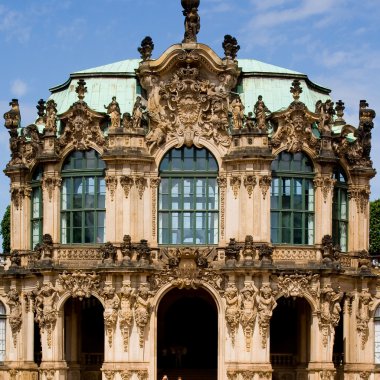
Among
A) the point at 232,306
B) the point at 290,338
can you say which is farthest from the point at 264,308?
the point at 290,338

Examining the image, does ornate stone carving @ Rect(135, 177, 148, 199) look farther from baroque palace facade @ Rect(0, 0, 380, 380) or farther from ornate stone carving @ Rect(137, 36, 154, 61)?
ornate stone carving @ Rect(137, 36, 154, 61)

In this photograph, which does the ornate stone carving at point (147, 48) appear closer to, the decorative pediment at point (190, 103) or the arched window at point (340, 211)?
the decorative pediment at point (190, 103)

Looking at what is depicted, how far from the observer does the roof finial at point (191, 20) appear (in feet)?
226

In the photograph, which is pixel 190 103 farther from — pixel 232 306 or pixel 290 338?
pixel 290 338

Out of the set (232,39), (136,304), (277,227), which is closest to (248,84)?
(232,39)

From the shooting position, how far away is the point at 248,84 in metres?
70.9

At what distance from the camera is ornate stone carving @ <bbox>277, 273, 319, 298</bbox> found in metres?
67.1

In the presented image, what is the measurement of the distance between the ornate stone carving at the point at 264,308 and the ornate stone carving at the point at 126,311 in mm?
5808

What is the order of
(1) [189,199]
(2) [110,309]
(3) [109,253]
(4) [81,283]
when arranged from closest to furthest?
1. (2) [110,309]
2. (3) [109,253]
3. (4) [81,283]
4. (1) [189,199]

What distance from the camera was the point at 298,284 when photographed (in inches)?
2648

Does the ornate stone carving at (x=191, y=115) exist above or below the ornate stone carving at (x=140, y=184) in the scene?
above

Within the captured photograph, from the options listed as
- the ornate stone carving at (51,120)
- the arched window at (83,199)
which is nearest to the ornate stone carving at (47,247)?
the arched window at (83,199)

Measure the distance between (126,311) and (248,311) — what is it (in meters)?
5.60

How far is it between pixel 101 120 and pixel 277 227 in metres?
9.80
